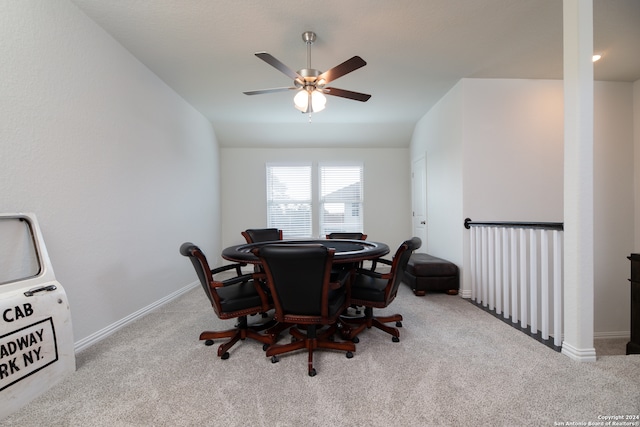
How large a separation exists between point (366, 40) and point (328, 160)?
320 centimetres

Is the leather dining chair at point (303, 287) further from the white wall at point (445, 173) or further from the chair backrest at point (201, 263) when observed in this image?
the white wall at point (445, 173)

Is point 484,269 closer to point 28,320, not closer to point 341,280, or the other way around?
point 341,280

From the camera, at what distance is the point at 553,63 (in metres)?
3.11

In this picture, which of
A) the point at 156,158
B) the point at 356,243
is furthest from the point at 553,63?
the point at 156,158

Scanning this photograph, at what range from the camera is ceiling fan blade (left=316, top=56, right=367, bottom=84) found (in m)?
2.13

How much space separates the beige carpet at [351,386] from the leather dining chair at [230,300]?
9cm

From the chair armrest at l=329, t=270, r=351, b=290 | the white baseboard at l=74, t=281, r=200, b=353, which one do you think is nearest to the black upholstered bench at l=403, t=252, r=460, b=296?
the chair armrest at l=329, t=270, r=351, b=290

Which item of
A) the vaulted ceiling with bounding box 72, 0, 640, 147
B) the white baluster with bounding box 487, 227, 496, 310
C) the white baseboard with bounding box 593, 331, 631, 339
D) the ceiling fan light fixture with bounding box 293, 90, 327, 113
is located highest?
the vaulted ceiling with bounding box 72, 0, 640, 147

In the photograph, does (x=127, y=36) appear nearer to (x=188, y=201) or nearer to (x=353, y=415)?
(x=188, y=201)

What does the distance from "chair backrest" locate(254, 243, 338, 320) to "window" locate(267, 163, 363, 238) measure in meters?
3.91

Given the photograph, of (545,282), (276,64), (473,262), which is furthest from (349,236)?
(276,64)

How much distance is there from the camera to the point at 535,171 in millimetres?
3512

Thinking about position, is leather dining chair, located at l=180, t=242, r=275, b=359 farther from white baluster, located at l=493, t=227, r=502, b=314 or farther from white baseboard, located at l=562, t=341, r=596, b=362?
white baluster, located at l=493, t=227, r=502, b=314

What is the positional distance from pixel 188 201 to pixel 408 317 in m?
3.41
